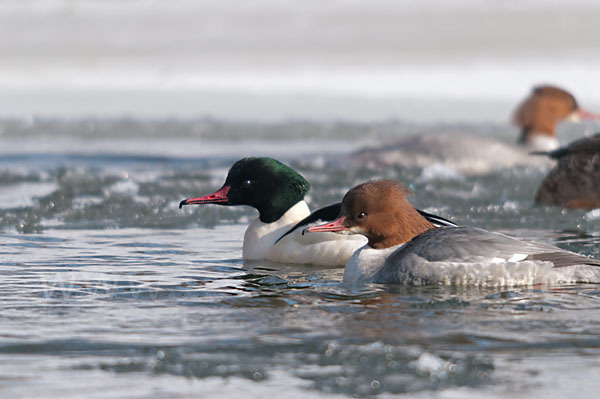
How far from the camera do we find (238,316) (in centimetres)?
421

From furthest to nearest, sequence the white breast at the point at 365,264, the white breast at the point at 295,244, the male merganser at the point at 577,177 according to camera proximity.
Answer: the male merganser at the point at 577,177
the white breast at the point at 295,244
the white breast at the point at 365,264

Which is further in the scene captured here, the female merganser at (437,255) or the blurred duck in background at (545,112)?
the blurred duck in background at (545,112)

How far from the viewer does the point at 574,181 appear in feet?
24.5

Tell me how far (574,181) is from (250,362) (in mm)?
4520

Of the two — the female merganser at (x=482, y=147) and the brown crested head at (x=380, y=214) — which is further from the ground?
the female merganser at (x=482, y=147)

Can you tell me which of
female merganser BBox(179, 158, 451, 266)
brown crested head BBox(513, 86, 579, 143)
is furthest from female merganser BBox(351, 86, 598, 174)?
female merganser BBox(179, 158, 451, 266)

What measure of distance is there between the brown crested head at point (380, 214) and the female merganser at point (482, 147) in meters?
4.92

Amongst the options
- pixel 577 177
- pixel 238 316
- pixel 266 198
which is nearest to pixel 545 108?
pixel 577 177

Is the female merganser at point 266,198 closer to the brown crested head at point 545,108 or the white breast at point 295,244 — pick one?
the white breast at point 295,244

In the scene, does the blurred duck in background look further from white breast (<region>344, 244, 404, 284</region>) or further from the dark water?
white breast (<region>344, 244, 404, 284</region>)

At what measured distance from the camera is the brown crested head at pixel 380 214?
4.93 m

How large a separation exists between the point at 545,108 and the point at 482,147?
1041 millimetres

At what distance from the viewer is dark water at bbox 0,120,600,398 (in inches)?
132

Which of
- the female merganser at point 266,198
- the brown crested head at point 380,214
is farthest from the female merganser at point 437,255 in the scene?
the female merganser at point 266,198
